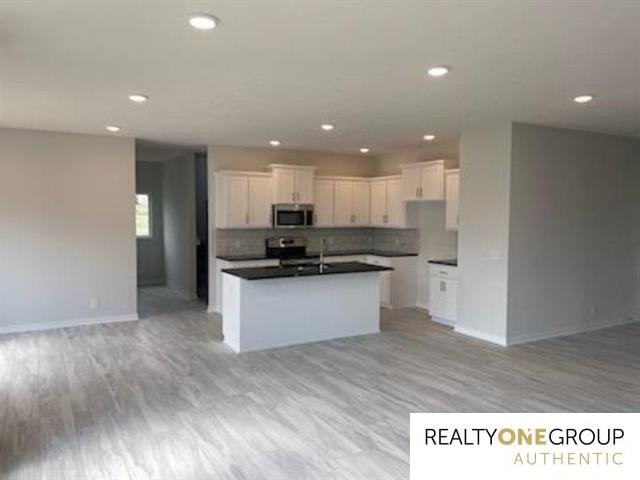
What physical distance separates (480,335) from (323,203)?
12.0 ft

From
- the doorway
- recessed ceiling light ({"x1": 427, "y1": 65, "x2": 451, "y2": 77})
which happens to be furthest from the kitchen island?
recessed ceiling light ({"x1": 427, "y1": 65, "x2": 451, "y2": 77})

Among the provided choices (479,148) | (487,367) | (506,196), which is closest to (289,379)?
(487,367)

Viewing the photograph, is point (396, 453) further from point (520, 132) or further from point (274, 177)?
point (274, 177)

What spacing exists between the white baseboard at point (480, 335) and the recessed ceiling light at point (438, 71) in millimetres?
3466

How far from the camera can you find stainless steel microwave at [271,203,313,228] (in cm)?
790

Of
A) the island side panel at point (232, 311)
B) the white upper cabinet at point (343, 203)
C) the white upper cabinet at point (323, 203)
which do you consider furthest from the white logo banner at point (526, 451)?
the white upper cabinet at point (343, 203)

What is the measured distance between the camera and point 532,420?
3.28 meters

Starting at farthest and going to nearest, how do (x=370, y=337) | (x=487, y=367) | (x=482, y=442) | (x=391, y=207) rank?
(x=391, y=207) < (x=370, y=337) < (x=487, y=367) < (x=482, y=442)

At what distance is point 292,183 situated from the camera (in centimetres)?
797

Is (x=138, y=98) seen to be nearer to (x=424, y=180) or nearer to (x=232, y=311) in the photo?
(x=232, y=311)

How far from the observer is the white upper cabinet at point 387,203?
8.20 metres

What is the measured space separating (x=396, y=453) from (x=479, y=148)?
4103 mm

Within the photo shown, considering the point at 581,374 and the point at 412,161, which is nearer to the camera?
the point at 581,374

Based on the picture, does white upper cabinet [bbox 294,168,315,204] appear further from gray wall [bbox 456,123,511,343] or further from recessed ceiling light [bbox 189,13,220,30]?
recessed ceiling light [bbox 189,13,220,30]
